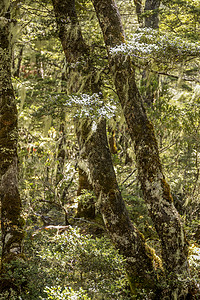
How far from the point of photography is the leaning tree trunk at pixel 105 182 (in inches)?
170

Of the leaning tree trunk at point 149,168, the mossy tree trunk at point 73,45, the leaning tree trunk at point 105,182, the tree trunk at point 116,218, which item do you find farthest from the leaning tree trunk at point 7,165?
the leaning tree trunk at point 149,168

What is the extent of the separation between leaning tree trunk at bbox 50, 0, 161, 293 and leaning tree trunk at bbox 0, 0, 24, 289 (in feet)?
3.71

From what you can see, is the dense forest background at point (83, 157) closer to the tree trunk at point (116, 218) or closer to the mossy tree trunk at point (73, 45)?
the mossy tree trunk at point (73, 45)

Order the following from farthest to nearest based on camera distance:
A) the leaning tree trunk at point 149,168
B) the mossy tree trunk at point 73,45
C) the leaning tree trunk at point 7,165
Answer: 1. the mossy tree trunk at point 73,45
2. the leaning tree trunk at point 149,168
3. the leaning tree trunk at point 7,165

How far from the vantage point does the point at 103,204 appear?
180 inches

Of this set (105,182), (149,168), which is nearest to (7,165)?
(105,182)

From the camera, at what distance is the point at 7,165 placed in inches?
167

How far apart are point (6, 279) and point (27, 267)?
1.04 feet

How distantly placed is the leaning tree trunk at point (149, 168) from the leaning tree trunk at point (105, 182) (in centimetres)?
42

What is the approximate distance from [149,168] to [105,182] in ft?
2.80

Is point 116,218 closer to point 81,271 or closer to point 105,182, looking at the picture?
point 105,182

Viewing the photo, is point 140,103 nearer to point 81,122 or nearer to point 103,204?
point 81,122

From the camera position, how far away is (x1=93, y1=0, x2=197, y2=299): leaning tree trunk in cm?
411

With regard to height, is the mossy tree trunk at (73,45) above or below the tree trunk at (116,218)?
above
